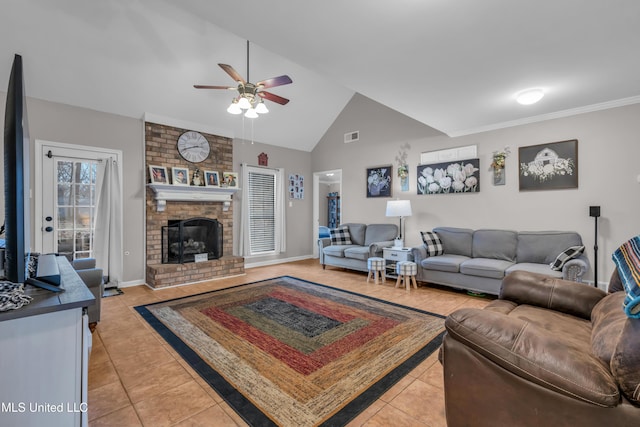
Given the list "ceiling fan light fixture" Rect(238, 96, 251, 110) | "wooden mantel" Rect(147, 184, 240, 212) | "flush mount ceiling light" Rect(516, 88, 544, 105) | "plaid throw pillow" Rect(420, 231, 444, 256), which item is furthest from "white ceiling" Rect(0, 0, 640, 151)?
"plaid throw pillow" Rect(420, 231, 444, 256)

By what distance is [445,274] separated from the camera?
4.08 metres

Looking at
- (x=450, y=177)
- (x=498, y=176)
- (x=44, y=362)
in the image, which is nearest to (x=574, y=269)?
(x=498, y=176)

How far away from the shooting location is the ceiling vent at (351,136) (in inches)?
241

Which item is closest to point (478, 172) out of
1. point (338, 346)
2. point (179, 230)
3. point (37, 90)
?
point (338, 346)

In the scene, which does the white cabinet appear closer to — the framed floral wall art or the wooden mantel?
the wooden mantel

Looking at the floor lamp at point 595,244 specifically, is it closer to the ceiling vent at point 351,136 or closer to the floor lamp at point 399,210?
the floor lamp at point 399,210

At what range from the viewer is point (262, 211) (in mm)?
6137

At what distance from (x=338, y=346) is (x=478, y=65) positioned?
284 centimetres

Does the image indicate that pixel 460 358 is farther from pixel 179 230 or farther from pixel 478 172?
pixel 179 230

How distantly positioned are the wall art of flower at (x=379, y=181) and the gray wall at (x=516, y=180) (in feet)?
0.41

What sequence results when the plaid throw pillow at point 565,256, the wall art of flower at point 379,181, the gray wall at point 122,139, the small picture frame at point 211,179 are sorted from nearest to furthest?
1. the plaid throw pillow at point 565,256
2. the gray wall at point 122,139
3. the small picture frame at point 211,179
4. the wall art of flower at point 379,181

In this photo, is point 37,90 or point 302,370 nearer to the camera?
point 302,370

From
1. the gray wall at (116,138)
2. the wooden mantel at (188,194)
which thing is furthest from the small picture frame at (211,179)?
the gray wall at (116,138)

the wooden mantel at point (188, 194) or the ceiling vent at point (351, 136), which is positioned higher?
the ceiling vent at point (351, 136)
